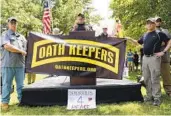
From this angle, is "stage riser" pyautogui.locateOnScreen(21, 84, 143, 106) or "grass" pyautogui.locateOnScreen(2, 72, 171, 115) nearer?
"grass" pyautogui.locateOnScreen(2, 72, 171, 115)

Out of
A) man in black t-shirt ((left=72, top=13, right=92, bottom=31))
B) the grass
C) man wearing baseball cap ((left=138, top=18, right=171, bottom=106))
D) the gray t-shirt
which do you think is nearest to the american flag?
man in black t-shirt ((left=72, top=13, right=92, bottom=31))

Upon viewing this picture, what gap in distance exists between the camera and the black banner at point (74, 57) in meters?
7.43

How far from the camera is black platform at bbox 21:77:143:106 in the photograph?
732 centimetres

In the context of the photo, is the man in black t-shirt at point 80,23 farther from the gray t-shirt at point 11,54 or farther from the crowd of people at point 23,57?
the gray t-shirt at point 11,54

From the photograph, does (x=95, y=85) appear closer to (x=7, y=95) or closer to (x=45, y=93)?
(x=45, y=93)

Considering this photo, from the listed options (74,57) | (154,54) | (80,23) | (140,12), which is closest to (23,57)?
(74,57)

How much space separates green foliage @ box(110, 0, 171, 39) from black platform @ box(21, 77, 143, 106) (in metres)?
10.5

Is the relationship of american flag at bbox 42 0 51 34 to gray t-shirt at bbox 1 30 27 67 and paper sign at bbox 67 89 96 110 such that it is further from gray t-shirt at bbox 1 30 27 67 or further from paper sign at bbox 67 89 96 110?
paper sign at bbox 67 89 96 110

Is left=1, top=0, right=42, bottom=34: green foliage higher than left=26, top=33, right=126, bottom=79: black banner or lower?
→ higher

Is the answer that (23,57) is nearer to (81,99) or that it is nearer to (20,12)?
(81,99)

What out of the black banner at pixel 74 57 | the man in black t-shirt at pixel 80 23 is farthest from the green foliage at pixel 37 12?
the black banner at pixel 74 57

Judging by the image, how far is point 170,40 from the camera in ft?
24.6

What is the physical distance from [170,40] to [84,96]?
6.99 feet

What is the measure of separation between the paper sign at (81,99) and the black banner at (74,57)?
0.42m
